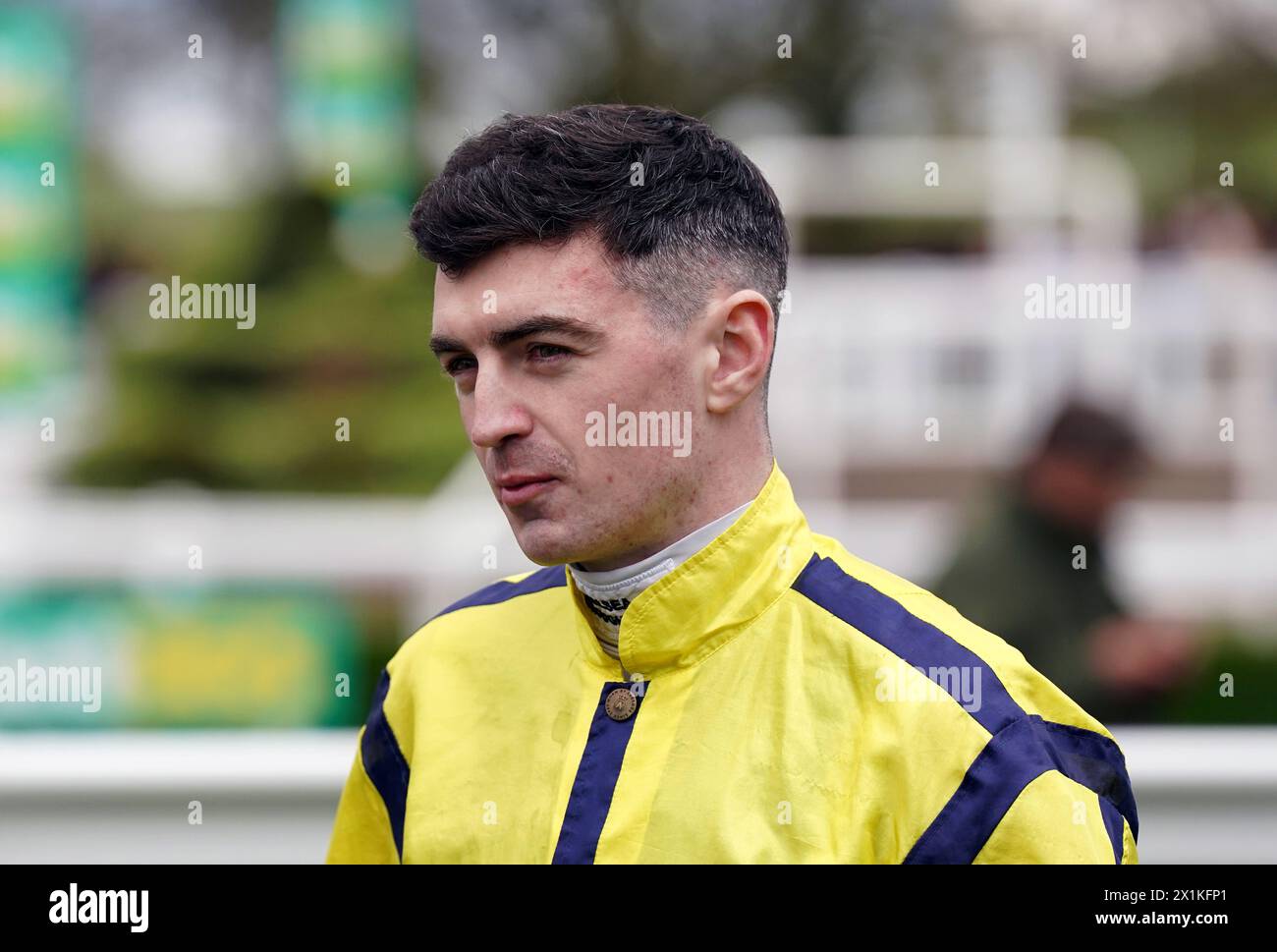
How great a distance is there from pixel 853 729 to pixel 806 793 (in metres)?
0.08

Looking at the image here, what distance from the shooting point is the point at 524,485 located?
58.6 inches

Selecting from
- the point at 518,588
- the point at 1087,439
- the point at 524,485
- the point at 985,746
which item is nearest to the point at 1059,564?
the point at 1087,439

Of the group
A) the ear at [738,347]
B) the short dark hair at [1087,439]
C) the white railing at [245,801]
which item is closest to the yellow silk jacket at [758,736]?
the ear at [738,347]

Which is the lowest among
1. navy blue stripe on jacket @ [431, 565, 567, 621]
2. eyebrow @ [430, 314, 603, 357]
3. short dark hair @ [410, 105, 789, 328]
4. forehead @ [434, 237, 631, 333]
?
navy blue stripe on jacket @ [431, 565, 567, 621]

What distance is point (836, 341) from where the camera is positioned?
4359 millimetres

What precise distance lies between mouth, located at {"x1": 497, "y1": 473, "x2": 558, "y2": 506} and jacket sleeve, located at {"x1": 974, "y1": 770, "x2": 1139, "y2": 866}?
1.90ft

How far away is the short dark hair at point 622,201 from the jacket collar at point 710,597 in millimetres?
252

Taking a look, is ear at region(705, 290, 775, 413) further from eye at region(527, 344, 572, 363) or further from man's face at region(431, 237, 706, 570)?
eye at region(527, 344, 572, 363)

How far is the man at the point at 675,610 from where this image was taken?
53.8 inches

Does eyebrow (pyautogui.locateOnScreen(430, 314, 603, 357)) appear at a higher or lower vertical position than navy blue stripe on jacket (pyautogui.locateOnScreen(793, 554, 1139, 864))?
higher

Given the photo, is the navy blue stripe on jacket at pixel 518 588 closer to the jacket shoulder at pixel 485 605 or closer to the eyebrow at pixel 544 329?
the jacket shoulder at pixel 485 605

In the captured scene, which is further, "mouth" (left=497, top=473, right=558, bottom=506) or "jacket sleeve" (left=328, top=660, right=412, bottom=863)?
"jacket sleeve" (left=328, top=660, right=412, bottom=863)

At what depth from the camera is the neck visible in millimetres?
1519

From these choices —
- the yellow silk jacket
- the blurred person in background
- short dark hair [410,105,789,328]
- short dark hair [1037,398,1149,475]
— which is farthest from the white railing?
short dark hair [410,105,789,328]
